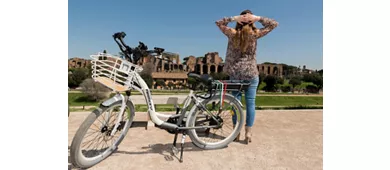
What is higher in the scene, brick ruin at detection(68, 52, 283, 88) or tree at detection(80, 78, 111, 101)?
brick ruin at detection(68, 52, 283, 88)

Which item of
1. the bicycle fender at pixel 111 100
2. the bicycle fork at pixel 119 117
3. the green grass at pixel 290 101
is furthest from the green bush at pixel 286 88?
the bicycle fender at pixel 111 100

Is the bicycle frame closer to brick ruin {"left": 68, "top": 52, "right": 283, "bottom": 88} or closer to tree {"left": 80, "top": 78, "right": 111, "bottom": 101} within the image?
tree {"left": 80, "top": 78, "right": 111, "bottom": 101}

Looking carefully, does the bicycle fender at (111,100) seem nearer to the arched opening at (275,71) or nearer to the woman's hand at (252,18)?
the woman's hand at (252,18)

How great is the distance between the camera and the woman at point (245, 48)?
294 cm

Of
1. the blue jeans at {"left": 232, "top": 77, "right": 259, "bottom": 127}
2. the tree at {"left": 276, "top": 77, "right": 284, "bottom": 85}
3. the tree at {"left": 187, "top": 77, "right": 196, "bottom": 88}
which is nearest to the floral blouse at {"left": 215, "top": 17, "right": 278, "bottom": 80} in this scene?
the blue jeans at {"left": 232, "top": 77, "right": 259, "bottom": 127}

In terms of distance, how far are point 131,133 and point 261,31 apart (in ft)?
8.93

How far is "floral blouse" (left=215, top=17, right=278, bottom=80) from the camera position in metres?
2.98

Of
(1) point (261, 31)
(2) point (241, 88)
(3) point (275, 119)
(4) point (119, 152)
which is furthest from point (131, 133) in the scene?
(3) point (275, 119)

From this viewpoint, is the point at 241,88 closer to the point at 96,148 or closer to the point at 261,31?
the point at 261,31

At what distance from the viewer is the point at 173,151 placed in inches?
108

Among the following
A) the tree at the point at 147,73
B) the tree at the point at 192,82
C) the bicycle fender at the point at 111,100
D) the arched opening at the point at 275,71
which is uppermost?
the arched opening at the point at 275,71

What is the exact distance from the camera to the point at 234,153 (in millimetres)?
2799

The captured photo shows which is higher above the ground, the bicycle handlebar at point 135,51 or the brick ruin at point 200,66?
the brick ruin at point 200,66

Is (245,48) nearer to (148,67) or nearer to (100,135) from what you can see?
(148,67)
